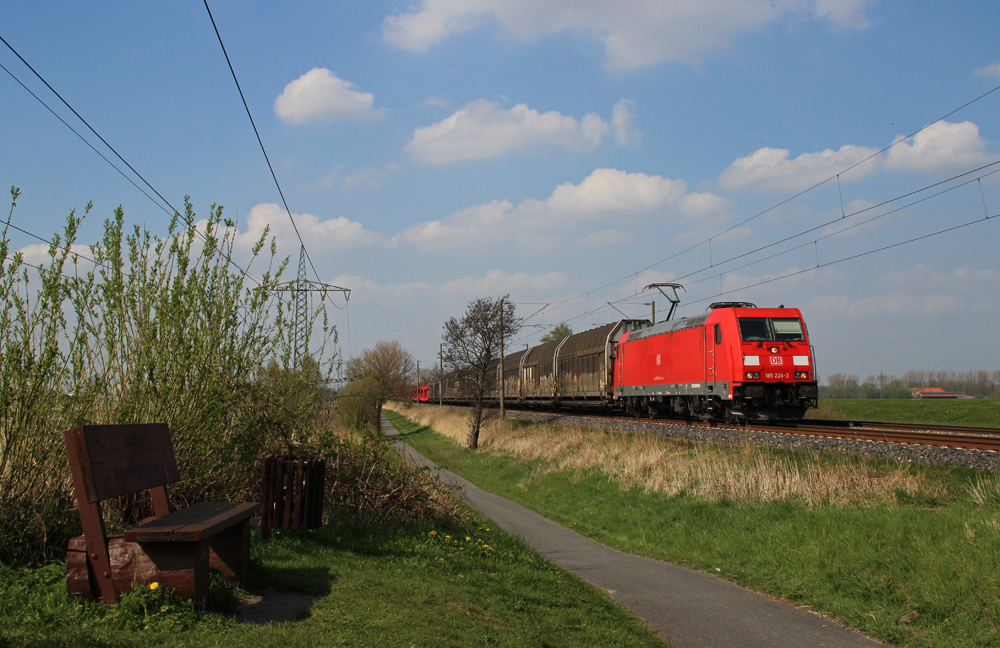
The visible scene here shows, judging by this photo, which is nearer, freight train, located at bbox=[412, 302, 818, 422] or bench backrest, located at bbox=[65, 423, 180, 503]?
bench backrest, located at bbox=[65, 423, 180, 503]

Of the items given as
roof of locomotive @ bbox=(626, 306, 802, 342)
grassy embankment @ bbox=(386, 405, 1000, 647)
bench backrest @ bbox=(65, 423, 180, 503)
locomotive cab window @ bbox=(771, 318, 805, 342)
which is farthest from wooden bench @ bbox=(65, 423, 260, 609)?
locomotive cab window @ bbox=(771, 318, 805, 342)

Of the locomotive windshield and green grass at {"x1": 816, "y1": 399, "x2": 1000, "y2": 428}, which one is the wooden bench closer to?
the locomotive windshield

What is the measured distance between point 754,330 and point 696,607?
12.8 m

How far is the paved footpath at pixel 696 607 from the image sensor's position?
6.97m

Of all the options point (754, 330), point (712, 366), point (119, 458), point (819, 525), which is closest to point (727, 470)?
point (819, 525)

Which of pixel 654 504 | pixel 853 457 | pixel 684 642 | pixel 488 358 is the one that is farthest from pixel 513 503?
pixel 488 358

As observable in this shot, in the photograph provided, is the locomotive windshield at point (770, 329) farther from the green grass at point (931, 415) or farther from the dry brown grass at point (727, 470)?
the green grass at point (931, 415)

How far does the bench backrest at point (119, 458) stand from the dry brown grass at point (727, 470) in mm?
9387

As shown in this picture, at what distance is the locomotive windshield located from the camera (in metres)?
19.5

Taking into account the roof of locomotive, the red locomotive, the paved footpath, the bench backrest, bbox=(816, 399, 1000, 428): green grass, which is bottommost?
the paved footpath

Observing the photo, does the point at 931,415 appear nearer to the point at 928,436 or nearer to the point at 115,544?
the point at 928,436

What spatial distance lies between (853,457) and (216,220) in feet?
36.4

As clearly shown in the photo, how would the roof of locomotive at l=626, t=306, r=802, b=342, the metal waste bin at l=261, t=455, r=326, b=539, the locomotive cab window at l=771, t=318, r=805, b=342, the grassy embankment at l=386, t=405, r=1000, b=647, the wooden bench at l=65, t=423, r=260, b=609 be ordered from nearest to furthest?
the wooden bench at l=65, t=423, r=260, b=609
the grassy embankment at l=386, t=405, r=1000, b=647
the metal waste bin at l=261, t=455, r=326, b=539
the locomotive cab window at l=771, t=318, r=805, b=342
the roof of locomotive at l=626, t=306, r=802, b=342

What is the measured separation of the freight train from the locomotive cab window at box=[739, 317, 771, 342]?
27 mm
